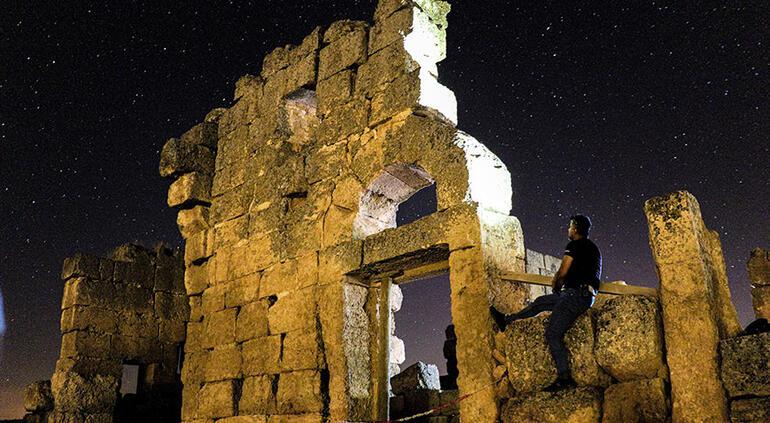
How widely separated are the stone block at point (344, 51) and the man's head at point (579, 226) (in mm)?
3148

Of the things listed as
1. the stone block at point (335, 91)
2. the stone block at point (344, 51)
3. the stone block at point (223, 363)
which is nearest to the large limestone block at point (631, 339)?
the stone block at point (335, 91)

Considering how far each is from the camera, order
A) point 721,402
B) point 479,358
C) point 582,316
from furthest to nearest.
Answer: point 479,358, point 582,316, point 721,402

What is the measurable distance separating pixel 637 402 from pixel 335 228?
3358mm

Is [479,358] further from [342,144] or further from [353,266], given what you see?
[342,144]

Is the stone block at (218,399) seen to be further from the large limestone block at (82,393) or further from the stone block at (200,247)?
the large limestone block at (82,393)

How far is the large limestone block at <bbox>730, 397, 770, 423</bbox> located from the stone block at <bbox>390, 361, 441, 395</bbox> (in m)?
4.17

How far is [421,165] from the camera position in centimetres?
587

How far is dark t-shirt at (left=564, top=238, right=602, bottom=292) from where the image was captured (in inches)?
177

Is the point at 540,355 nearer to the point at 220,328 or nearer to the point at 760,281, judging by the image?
the point at 220,328

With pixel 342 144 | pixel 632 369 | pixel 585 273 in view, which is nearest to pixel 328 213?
pixel 342 144

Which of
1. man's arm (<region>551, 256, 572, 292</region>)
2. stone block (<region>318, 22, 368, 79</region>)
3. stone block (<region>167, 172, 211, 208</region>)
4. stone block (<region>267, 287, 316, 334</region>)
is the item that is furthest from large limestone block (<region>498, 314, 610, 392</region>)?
stone block (<region>167, 172, 211, 208</region>)

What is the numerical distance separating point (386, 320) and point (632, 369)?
8.56ft

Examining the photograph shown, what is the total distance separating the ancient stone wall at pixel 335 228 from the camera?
18.0 ft

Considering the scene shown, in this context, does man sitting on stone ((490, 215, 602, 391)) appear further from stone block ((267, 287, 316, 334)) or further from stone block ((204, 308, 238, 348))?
stone block ((204, 308, 238, 348))
